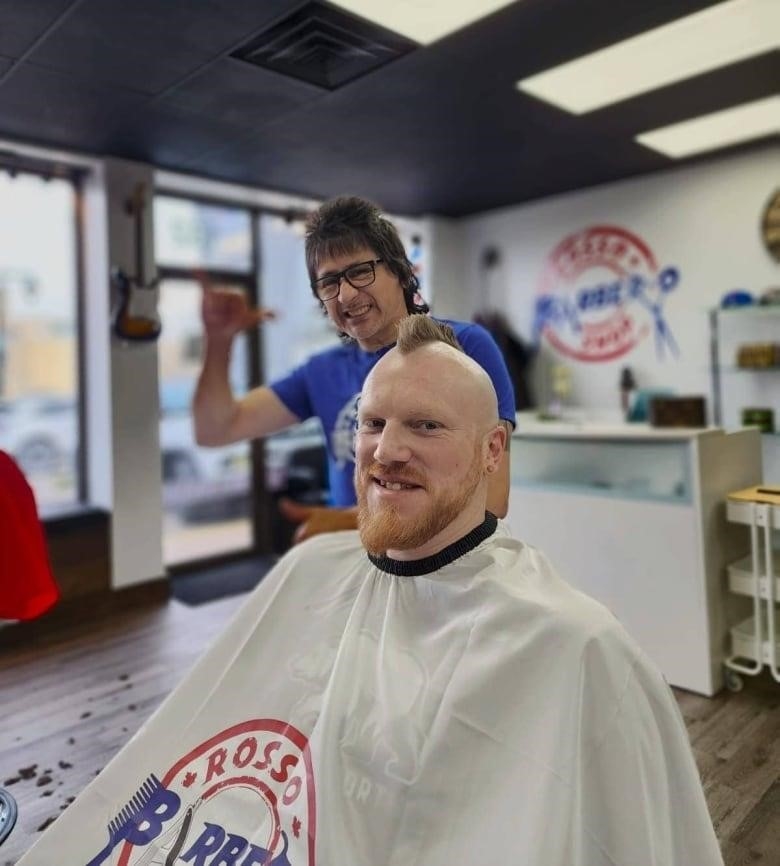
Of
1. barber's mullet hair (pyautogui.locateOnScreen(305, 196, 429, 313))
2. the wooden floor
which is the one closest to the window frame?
the wooden floor

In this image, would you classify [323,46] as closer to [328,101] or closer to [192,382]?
[328,101]

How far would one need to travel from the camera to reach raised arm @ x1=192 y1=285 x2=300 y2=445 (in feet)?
4.44

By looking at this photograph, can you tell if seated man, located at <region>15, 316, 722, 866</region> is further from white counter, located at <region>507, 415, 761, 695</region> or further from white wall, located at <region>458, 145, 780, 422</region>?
white wall, located at <region>458, 145, 780, 422</region>

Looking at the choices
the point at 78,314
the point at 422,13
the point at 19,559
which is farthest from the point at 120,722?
the point at 422,13

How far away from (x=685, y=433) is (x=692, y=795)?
174 cm

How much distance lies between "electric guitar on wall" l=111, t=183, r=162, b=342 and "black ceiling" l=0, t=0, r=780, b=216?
0.89ft

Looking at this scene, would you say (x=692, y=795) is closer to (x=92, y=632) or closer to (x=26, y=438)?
(x=92, y=632)

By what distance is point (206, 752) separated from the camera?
115 cm

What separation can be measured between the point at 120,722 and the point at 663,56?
10.8 feet

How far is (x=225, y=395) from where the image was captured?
1461mm

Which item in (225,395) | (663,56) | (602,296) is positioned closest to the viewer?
(225,395)

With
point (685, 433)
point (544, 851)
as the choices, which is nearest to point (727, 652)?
point (685, 433)

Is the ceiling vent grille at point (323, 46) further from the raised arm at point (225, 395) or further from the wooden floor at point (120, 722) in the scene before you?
the wooden floor at point (120, 722)

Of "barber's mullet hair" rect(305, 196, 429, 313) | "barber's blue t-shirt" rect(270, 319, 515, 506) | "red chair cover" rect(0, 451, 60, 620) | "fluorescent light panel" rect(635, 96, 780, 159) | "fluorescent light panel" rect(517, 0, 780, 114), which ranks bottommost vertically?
"red chair cover" rect(0, 451, 60, 620)
